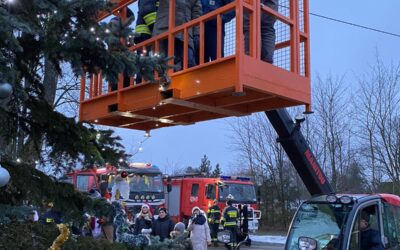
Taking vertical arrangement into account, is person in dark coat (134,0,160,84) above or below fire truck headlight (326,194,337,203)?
above

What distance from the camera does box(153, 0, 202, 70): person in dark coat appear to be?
5.64 m

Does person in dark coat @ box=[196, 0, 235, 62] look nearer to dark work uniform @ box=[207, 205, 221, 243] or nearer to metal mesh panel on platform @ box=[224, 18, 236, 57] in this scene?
metal mesh panel on platform @ box=[224, 18, 236, 57]

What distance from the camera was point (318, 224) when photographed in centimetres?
734

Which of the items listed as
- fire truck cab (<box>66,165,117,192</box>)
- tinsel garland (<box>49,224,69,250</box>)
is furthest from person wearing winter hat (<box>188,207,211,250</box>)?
tinsel garland (<box>49,224,69,250</box>)

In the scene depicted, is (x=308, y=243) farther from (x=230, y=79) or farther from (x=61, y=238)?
(x=61, y=238)

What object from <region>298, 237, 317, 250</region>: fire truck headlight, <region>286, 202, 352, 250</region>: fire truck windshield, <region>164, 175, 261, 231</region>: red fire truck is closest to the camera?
<region>298, 237, 317, 250</region>: fire truck headlight

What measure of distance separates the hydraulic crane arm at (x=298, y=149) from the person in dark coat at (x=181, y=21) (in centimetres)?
239

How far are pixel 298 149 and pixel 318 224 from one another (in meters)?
1.24

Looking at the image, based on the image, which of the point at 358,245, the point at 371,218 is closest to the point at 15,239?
the point at 358,245

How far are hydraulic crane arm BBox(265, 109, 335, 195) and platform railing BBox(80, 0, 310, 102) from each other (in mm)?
1940

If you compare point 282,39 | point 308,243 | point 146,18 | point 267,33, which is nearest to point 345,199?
point 308,243

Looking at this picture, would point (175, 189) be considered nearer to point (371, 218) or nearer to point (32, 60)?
point (371, 218)

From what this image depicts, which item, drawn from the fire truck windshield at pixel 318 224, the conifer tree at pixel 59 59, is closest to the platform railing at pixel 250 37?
the conifer tree at pixel 59 59

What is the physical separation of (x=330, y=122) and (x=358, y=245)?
2240cm
